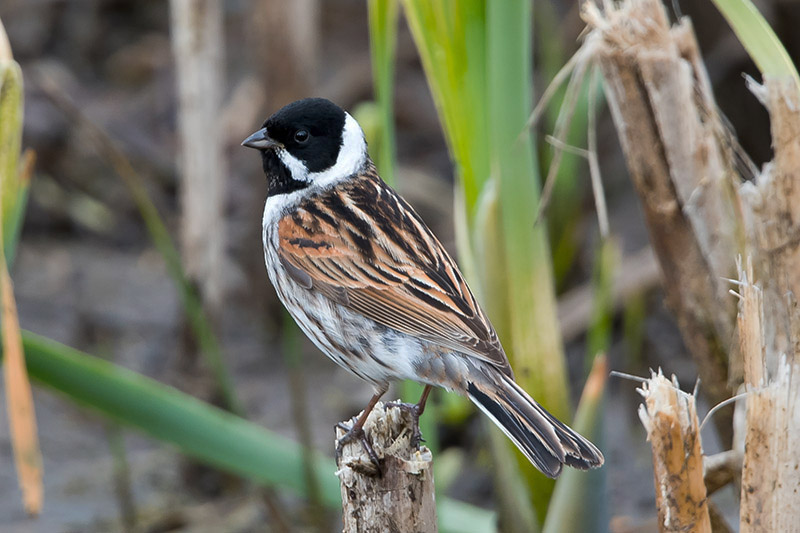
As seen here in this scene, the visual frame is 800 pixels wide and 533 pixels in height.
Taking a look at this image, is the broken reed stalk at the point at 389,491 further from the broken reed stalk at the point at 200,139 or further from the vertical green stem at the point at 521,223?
the broken reed stalk at the point at 200,139

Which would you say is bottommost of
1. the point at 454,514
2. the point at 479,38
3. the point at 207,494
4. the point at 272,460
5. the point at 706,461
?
the point at 207,494

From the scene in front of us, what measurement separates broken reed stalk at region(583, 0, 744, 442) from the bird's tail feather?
3.05 feet

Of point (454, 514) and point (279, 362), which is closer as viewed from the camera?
point (454, 514)

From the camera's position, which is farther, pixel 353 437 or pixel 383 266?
pixel 383 266

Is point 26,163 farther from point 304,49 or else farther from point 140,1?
point 140,1

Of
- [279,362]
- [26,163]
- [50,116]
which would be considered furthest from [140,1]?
[26,163]

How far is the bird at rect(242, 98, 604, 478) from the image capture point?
9.48ft

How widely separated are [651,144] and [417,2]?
2.87 feet

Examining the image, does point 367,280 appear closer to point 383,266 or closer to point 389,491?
point 383,266

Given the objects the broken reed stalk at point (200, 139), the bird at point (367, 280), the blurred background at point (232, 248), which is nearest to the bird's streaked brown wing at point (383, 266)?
the bird at point (367, 280)

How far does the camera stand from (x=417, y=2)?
3.48 m

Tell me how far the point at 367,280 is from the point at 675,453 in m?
1.17

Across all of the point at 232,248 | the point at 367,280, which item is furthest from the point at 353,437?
the point at 232,248

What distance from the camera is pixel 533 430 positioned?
2.64 metres
